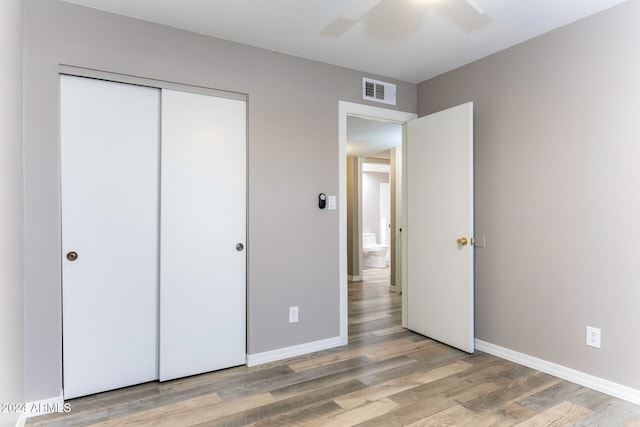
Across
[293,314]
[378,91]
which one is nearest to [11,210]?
[293,314]

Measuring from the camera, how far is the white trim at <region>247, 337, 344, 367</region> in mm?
2787

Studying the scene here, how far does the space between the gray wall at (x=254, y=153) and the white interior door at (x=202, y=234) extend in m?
0.10

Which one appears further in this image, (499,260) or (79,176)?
(499,260)

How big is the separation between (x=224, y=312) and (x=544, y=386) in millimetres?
2254

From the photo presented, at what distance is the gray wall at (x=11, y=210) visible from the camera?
1.51 meters

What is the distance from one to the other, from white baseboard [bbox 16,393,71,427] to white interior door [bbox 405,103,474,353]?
9.15ft

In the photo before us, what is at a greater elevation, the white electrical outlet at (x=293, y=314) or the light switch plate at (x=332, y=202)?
the light switch plate at (x=332, y=202)

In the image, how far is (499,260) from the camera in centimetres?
295

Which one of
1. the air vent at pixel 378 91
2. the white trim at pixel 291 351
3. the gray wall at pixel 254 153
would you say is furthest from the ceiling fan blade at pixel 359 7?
the white trim at pixel 291 351

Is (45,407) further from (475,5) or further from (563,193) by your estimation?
(563,193)

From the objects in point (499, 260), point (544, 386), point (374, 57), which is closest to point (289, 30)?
point (374, 57)

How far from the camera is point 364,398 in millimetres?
2271

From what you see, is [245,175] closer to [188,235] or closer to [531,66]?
[188,235]

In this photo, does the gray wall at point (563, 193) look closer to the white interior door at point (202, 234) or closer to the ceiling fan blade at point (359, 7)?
the ceiling fan blade at point (359, 7)
